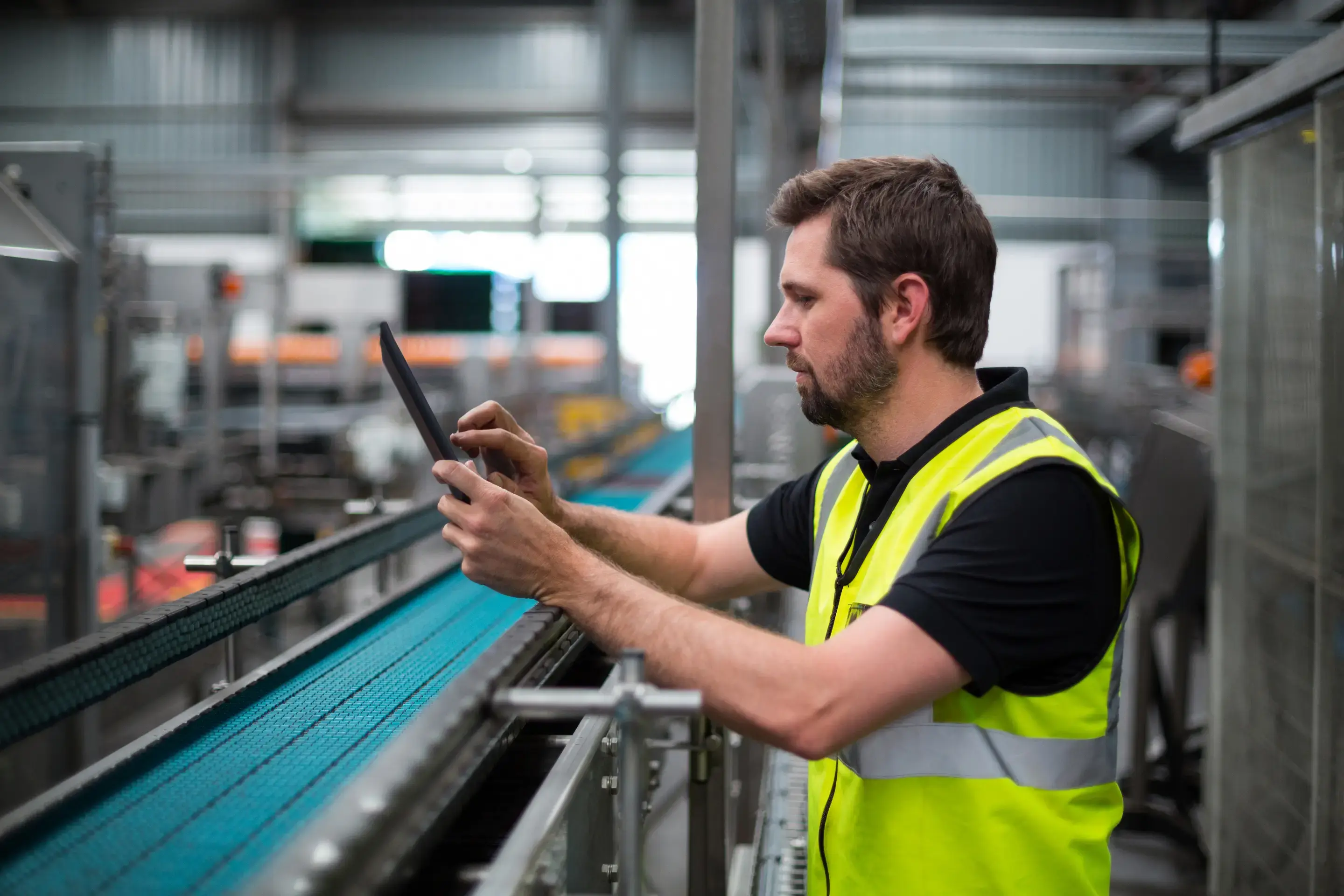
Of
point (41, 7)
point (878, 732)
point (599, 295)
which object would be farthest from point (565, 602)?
point (41, 7)

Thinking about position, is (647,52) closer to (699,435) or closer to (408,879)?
(699,435)

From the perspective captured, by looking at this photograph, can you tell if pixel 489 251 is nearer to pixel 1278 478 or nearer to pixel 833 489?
pixel 1278 478

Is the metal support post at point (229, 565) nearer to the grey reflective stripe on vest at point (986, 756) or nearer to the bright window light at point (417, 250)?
the grey reflective stripe on vest at point (986, 756)

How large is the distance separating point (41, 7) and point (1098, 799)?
57.1 feet

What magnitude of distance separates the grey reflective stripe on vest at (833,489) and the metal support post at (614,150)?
4518 millimetres

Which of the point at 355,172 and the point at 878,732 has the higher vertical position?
the point at 355,172

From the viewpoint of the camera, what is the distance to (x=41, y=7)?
1468 cm

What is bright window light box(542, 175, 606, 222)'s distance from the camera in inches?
562

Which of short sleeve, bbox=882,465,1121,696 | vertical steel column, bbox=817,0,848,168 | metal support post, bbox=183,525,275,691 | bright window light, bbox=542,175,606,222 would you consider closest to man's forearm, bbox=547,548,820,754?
short sleeve, bbox=882,465,1121,696

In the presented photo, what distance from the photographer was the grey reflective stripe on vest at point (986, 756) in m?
1.20

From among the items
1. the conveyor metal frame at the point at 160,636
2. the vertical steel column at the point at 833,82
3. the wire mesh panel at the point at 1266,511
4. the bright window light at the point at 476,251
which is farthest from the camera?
the bright window light at the point at 476,251

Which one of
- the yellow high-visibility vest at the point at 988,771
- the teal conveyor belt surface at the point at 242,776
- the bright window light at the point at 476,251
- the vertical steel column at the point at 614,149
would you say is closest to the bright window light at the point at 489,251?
the bright window light at the point at 476,251

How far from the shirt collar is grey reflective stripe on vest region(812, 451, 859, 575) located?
13cm

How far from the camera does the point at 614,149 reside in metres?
6.02
